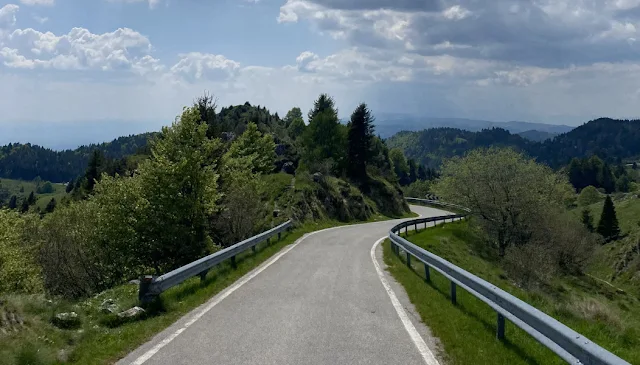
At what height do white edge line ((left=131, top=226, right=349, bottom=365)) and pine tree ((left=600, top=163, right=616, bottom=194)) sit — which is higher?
white edge line ((left=131, top=226, right=349, bottom=365))

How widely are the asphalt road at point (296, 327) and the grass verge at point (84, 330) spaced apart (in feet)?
1.02

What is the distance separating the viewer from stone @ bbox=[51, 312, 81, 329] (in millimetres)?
8523

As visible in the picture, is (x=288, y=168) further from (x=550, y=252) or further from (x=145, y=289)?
(x=145, y=289)

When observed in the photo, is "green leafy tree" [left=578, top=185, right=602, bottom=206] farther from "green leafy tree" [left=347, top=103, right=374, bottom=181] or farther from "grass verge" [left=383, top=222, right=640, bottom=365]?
"grass verge" [left=383, top=222, right=640, bottom=365]

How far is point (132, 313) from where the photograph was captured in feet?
30.6

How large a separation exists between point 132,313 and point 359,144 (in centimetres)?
6546

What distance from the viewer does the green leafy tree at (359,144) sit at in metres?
73.4

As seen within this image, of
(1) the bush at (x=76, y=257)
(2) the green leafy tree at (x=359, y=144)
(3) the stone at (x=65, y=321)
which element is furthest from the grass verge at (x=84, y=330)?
(2) the green leafy tree at (x=359, y=144)

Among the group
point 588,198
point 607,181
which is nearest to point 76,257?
point 588,198

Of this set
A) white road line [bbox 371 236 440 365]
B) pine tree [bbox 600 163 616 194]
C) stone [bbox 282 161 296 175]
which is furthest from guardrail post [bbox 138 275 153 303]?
pine tree [bbox 600 163 616 194]

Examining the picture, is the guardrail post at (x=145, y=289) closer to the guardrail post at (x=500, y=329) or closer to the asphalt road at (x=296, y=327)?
the asphalt road at (x=296, y=327)

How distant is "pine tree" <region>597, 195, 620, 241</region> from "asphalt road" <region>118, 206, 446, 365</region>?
86.1 m

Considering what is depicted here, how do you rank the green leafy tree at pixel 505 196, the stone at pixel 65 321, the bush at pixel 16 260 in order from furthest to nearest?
the green leafy tree at pixel 505 196 < the bush at pixel 16 260 < the stone at pixel 65 321

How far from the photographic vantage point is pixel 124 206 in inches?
1104
